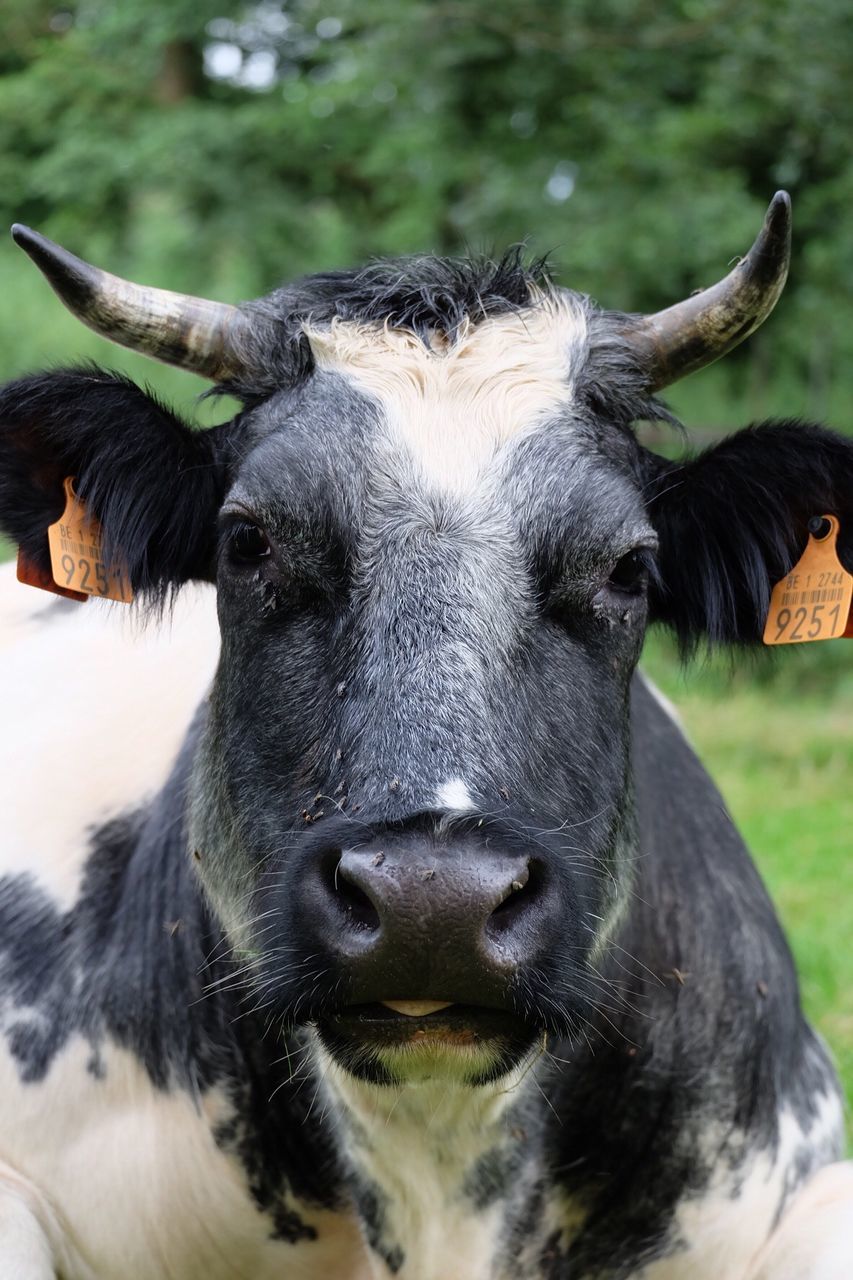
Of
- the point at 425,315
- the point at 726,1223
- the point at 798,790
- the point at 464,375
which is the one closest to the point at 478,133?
the point at 798,790

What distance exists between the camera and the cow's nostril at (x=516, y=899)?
249 centimetres

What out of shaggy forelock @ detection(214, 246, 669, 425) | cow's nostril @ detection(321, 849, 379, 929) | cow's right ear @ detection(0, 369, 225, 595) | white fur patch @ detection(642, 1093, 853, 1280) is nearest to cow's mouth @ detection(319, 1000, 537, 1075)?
cow's nostril @ detection(321, 849, 379, 929)

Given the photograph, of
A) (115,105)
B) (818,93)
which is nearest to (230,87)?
(115,105)

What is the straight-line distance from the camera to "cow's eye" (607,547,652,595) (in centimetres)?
316

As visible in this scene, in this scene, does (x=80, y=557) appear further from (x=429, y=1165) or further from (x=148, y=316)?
(x=429, y=1165)

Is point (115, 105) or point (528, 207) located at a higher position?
point (115, 105)

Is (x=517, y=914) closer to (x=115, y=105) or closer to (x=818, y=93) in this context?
(x=818, y=93)

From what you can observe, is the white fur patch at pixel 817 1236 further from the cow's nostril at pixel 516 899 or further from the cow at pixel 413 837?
the cow's nostril at pixel 516 899

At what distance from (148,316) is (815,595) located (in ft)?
4.89

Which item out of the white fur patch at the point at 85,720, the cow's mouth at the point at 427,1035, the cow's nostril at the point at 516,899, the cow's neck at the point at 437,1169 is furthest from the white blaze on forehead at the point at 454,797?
the white fur patch at the point at 85,720

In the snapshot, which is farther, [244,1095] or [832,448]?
[244,1095]

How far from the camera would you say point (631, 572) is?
3.20 m

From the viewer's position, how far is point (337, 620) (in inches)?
117

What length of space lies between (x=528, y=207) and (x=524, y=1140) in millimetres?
9480
